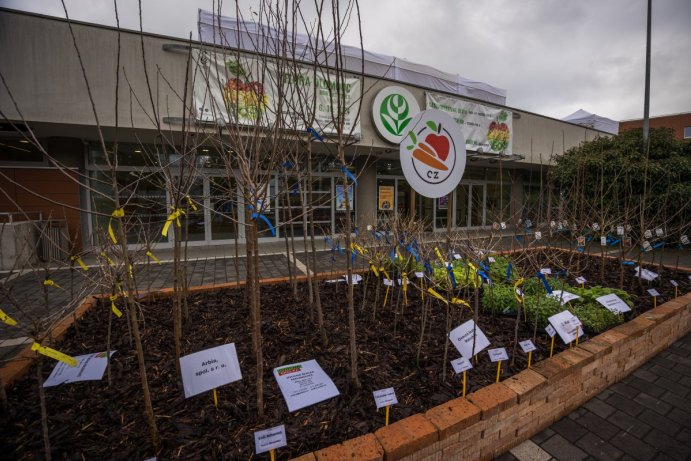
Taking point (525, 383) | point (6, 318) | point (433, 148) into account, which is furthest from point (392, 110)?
point (6, 318)

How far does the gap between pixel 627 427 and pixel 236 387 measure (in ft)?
8.68

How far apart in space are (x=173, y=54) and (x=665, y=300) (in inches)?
368

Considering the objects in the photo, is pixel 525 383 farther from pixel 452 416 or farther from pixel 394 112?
pixel 394 112

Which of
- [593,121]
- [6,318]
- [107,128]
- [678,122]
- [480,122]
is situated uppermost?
[678,122]

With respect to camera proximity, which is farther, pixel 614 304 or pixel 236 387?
pixel 614 304

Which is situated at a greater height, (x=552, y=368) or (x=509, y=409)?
(x=552, y=368)

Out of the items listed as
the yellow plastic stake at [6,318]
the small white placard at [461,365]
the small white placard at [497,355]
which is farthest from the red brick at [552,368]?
the yellow plastic stake at [6,318]

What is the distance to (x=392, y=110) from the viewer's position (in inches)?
356

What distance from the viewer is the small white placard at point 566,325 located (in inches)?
94.0

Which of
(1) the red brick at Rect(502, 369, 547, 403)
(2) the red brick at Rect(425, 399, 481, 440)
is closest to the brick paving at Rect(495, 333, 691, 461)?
(1) the red brick at Rect(502, 369, 547, 403)

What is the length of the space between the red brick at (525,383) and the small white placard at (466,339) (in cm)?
25

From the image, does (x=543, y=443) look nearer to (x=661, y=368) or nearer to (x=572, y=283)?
(x=661, y=368)

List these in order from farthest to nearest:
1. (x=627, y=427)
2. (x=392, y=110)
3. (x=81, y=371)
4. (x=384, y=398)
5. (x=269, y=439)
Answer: (x=392, y=110)
(x=627, y=427)
(x=81, y=371)
(x=384, y=398)
(x=269, y=439)

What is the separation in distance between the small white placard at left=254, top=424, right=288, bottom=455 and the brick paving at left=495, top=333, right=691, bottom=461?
1378 millimetres
